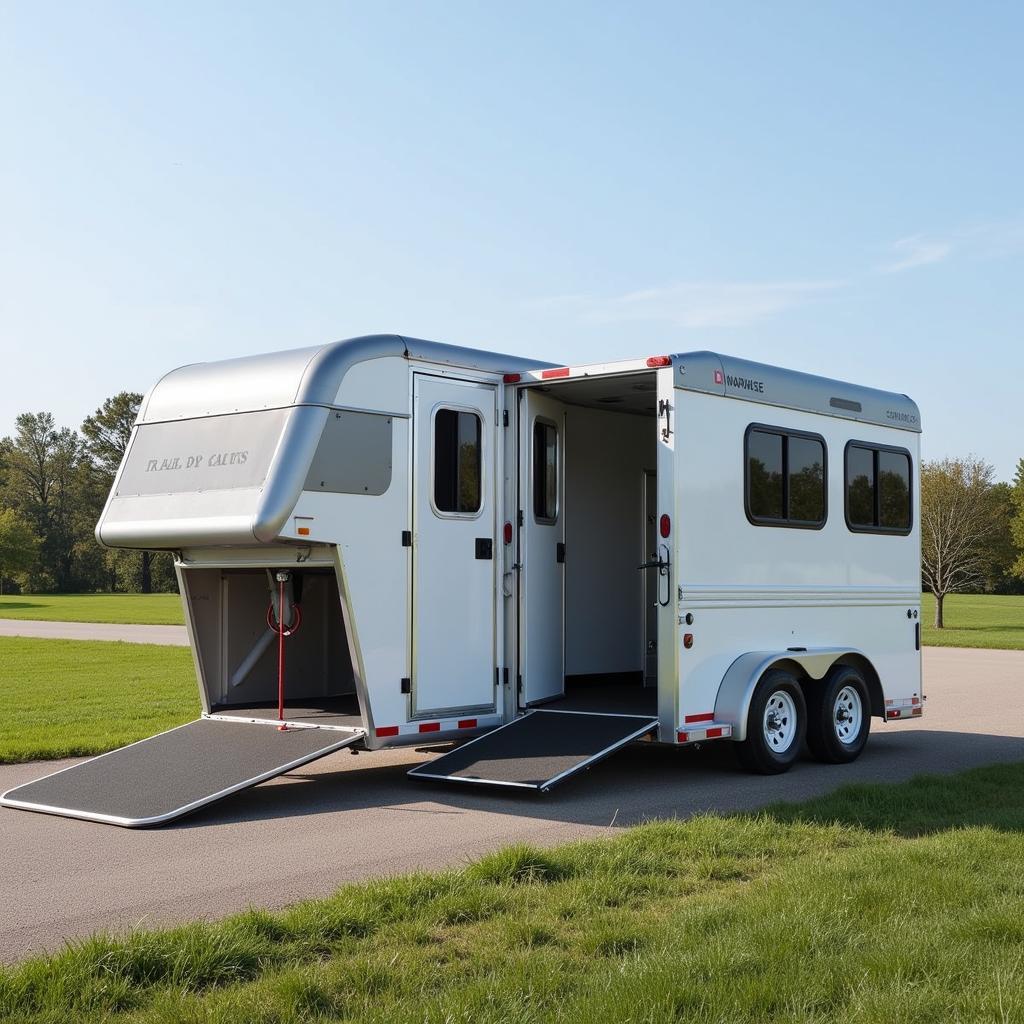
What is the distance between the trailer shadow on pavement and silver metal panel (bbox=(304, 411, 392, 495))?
2113 mm

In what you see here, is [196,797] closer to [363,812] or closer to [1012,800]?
[363,812]

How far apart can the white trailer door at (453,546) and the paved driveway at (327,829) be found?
822 mm

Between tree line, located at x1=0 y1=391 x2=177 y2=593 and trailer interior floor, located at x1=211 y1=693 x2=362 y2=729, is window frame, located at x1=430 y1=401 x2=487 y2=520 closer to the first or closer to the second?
trailer interior floor, located at x1=211 y1=693 x2=362 y2=729

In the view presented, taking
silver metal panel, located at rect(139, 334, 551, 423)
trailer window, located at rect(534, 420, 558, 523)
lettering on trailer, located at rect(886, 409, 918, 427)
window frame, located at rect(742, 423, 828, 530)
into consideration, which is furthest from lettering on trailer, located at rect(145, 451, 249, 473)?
lettering on trailer, located at rect(886, 409, 918, 427)

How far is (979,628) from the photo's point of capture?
3788cm

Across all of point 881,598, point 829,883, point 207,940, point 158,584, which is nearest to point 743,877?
point 829,883

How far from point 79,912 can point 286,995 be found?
1.88 meters

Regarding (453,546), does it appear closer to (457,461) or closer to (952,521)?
(457,461)

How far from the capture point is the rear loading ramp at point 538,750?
8812mm

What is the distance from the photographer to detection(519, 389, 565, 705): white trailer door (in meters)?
10.3

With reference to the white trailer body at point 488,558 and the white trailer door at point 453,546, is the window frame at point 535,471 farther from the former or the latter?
the white trailer door at point 453,546

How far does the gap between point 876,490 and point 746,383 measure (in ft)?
7.80

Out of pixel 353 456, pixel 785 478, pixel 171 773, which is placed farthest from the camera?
pixel 785 478

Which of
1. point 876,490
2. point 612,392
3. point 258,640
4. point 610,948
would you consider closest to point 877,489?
point 876,490
